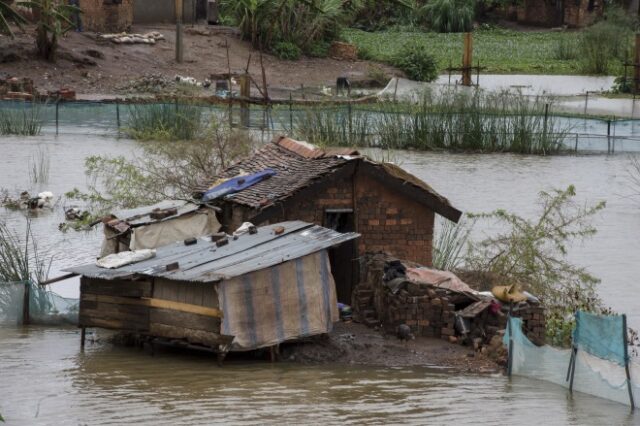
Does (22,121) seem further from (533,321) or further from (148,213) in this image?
(533,321)

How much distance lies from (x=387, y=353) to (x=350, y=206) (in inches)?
104

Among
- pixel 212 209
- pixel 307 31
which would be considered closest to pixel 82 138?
pixel 307 31

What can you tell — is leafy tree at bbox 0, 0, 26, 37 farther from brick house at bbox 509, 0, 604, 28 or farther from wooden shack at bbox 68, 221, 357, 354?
brick house at bbox 509, 0, 604, 28

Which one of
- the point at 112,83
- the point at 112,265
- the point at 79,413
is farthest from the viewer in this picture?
the point at 112,83

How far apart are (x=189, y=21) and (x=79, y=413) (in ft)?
129

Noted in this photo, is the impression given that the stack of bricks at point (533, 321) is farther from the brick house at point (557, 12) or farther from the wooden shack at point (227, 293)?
the brick house at point (557, 12)

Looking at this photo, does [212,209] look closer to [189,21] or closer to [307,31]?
[307,31]

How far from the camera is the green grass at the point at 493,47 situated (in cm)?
5019

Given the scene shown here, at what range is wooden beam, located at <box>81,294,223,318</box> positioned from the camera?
48.6 feet

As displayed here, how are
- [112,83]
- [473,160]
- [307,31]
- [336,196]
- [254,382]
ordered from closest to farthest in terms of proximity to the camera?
1. [254,382]
2. [336,196]
3. [473,160]
4. [112,83]
5. [307,31]

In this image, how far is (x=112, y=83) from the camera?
42094mm

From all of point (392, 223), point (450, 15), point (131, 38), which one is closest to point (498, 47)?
point (450, 15)

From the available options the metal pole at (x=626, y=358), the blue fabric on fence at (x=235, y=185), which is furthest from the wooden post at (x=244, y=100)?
the metal pole at (x=626, y=358)

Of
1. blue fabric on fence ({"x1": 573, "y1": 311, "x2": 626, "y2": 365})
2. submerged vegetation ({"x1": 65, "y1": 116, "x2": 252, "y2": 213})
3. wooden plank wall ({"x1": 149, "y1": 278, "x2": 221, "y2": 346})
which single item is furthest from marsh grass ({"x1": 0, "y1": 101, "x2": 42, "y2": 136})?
blue fabric on fence ({"x1": 573, "y1": 311, "x2": 626, "y2": 365})
